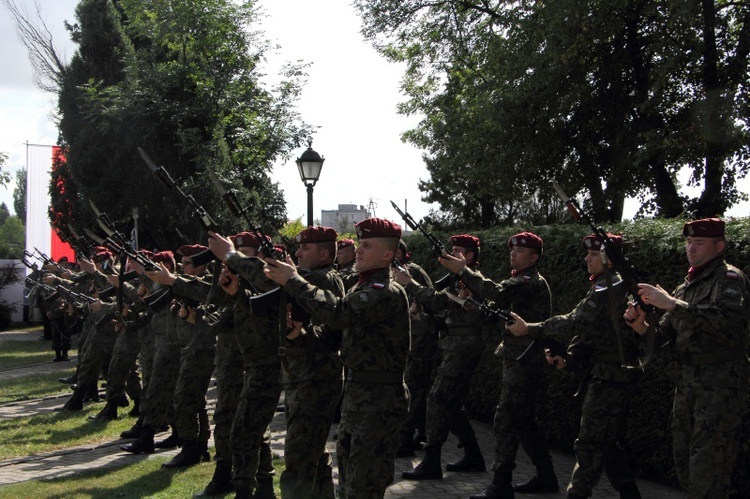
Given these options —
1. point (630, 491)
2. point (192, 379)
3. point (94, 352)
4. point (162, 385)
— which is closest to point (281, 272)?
point (630, 491)

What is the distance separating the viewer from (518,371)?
7949mm

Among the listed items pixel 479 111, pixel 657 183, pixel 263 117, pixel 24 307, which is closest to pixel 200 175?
pixel 263 117

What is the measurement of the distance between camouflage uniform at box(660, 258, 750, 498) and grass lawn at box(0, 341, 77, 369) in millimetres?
18690

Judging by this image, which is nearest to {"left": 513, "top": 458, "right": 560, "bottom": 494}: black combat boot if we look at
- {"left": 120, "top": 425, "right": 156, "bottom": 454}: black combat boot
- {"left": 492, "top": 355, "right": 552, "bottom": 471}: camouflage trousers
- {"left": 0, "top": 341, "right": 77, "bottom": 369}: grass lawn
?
{"left": 492, "top": 355, "right": 552, "bottom": 471}: camouflage trousers

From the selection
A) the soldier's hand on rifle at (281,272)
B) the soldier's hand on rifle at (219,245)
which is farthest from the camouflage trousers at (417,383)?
the soldier's hand on rifle at (281,272)

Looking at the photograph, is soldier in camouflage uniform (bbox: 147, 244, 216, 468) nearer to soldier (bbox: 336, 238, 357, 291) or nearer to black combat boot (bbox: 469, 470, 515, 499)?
soldier (bbox: 336, 238, 357, 291)

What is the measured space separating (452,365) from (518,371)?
1.17 m

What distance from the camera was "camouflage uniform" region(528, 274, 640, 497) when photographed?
271 inches

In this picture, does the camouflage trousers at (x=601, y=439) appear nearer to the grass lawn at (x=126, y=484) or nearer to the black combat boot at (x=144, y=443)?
the grass lawn at (x=126, y=484)

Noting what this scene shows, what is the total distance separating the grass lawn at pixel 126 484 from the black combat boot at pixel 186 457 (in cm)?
9

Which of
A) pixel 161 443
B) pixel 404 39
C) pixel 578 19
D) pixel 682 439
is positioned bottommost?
pixel 161 443

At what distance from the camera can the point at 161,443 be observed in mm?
10211

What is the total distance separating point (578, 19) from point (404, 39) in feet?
42.3

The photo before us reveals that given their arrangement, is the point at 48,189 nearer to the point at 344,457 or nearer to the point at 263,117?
the point at 263,117
